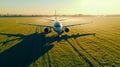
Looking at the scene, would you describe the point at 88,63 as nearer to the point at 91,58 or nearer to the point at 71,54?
the point at 91,58

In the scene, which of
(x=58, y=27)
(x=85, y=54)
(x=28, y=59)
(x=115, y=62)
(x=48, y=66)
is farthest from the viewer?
(x=58, y=27)

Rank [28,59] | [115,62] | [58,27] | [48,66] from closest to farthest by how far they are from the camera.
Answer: [48,66]
[115,62]
[28,59]
[58,27]

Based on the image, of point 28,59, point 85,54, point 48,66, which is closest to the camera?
point 48,66

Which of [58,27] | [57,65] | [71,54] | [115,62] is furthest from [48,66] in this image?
[58,27]

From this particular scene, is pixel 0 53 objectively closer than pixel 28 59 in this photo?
No

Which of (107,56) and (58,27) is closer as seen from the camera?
(107,56)

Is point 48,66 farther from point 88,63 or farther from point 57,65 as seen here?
point 88,63

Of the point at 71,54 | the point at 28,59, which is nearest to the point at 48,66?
the point at 28,59

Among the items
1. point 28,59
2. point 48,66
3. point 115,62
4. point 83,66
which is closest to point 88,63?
point 83,66

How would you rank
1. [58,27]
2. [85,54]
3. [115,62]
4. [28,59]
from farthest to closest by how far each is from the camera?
[58,27]
[85,54]
[28,59]
[115,62]
